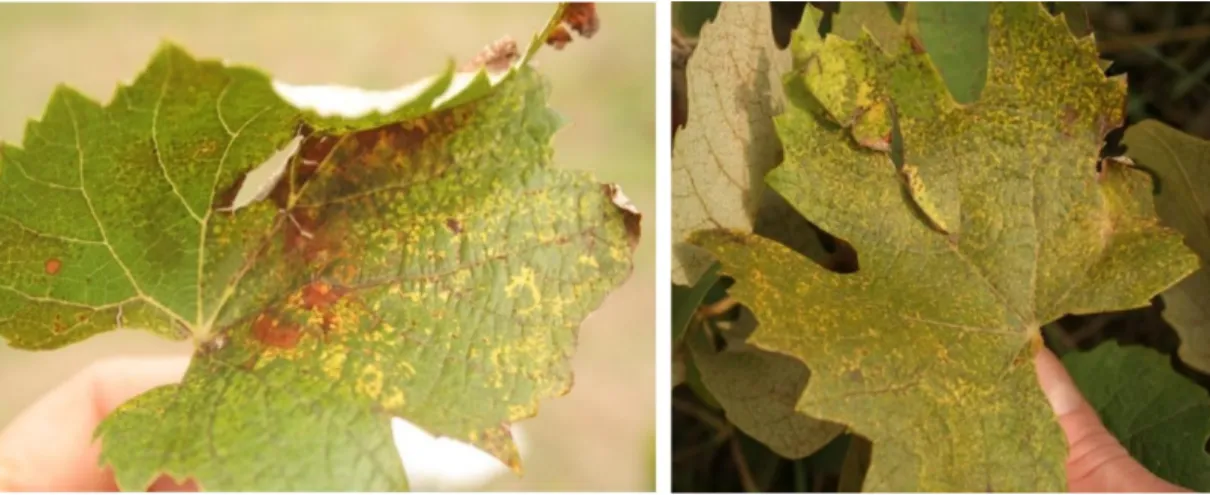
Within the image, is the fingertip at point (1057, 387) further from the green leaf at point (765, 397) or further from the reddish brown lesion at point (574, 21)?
the reddish brown lesion at point (574, 21)

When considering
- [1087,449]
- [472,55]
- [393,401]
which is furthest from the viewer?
[472,55]

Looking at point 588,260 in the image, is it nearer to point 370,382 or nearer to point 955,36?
point 370,382

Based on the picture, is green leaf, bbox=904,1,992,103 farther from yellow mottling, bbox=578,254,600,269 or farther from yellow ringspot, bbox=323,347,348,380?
yellow ringspot, bbox=323,347,348,380

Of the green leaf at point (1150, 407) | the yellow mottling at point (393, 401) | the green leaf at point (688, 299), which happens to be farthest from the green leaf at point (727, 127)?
the green leaf at point (1150, 407)

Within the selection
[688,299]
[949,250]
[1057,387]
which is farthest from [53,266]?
[1057,387]

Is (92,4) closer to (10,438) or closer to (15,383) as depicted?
(15,383)
